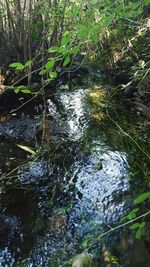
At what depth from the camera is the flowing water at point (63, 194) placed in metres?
2.71

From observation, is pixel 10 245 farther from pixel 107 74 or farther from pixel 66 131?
pixel 107 74

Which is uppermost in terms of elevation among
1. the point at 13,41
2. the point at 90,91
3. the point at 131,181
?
the point at 13,41

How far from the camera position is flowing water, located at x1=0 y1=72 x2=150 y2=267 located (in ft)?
8.87

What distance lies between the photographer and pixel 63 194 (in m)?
3.46

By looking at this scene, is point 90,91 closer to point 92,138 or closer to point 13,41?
point 13,41

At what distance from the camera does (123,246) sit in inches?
106

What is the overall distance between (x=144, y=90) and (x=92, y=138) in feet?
4.88

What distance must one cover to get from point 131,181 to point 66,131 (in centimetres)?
172

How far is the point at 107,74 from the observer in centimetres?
796

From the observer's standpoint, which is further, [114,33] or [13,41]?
[114,33]

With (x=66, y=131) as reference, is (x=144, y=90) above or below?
above

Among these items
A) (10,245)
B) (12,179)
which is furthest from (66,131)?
(10,245)

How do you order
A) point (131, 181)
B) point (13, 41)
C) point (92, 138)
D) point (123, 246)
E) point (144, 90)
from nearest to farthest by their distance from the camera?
point (123, 246) < point (131, 181) < point (92, 138) < point (144, 90) < point (13, 41)

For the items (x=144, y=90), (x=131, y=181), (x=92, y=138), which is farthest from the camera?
(x=144, y=90)
